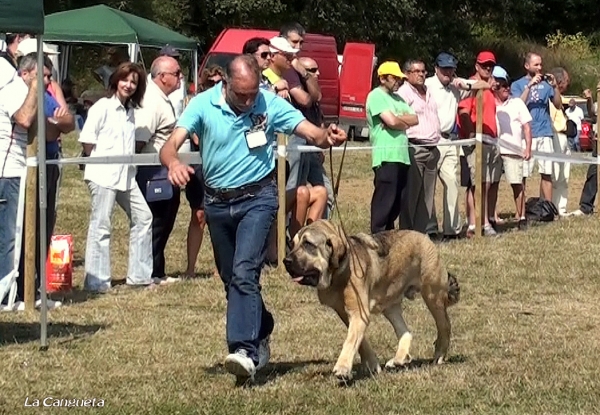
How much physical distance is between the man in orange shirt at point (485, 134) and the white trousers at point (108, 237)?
477cm

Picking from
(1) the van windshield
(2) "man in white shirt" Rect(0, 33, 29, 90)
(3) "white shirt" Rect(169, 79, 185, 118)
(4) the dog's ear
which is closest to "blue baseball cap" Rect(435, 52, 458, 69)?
(1) the van windshield

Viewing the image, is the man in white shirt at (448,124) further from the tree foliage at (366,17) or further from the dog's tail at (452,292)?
the tree foliage at (366,17)

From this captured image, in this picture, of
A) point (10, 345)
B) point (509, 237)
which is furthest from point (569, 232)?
point (10, 345)

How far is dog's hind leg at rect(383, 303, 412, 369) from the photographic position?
7426 mm

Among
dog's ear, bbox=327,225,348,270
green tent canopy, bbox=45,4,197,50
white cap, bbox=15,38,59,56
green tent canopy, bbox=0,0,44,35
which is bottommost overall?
green tent canopy, bbox=45,4,197,50

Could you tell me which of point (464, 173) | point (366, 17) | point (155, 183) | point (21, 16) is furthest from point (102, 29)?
point (366, 17)

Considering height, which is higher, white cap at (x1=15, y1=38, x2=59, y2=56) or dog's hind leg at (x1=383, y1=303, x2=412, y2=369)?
white cap at (x1=15, y1=38, x2=59, y2=56)

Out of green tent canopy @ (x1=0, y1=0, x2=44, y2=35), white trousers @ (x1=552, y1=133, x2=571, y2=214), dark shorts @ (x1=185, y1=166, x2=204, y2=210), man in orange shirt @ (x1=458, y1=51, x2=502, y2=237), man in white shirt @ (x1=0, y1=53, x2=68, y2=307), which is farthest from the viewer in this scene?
white trousers @ (x1=552, y1=133, x2=571, y2=214)

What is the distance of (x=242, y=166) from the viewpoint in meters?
6.79

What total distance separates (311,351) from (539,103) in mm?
8255

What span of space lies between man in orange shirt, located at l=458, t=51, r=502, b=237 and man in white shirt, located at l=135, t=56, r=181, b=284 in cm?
434

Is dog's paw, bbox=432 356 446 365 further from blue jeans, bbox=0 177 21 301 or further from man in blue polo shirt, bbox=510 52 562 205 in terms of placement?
man in blue polo shirt, bbox=510 52 562 205

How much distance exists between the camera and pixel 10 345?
7973 mm

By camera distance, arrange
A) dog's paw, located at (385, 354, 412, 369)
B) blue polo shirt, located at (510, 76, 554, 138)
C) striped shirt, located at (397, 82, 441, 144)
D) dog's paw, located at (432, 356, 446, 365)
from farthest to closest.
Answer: blue polo shirt, located at (510, 76, 554, 138), striped shirt, located at (397, 82, 441, 144), dog's paw, located at (432, 356, 446, 365), dog's paw, located at (385, 354, 412, 369)
